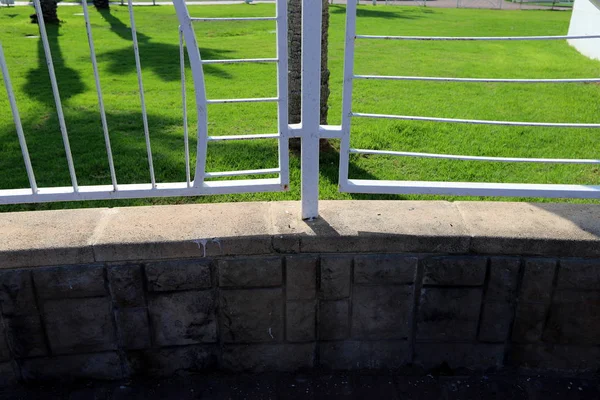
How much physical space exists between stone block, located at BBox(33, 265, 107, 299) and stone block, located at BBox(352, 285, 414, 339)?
1138 mm

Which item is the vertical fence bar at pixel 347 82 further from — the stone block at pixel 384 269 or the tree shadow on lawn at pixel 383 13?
the tree shadow on lawn at pixel 383 13

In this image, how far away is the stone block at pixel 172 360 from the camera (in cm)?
264

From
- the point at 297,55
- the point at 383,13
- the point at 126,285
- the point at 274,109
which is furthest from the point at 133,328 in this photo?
the point at 383,13

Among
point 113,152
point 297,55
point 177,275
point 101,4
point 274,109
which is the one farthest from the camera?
point 101,4

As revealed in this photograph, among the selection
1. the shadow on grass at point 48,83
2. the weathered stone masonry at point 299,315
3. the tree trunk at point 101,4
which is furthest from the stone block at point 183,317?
the tree trunk at point 101,4

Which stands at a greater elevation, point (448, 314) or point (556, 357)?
point (448, 314)

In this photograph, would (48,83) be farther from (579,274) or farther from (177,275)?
(579,274)

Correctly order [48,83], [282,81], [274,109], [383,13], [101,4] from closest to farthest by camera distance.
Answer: [282,81] < [274,109] < [48,83] < [101,4] < [383,13]

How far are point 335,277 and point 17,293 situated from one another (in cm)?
137

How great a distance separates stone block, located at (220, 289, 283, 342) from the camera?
2570 millimetres

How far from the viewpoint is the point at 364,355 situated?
2.75 m

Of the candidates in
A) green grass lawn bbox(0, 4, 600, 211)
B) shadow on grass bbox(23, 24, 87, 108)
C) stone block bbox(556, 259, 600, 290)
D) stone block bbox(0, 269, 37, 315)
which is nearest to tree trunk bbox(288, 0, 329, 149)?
green grass lawn bbox(0, 4, 600, 211)

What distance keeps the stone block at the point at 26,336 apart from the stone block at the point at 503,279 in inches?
79.6

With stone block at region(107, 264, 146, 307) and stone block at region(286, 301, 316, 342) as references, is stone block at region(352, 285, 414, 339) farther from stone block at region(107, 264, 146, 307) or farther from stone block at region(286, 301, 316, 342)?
stone block at region(107, 264, 146, 307)
